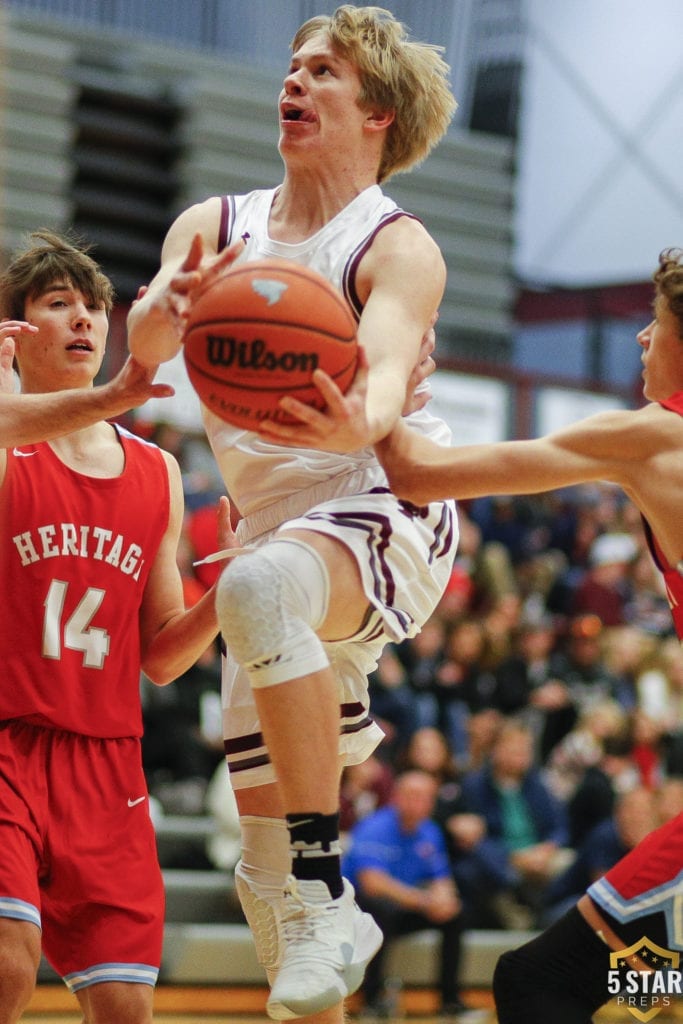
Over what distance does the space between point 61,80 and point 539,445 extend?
→ 1529cm

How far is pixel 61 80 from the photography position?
17.5 metres

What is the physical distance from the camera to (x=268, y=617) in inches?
130

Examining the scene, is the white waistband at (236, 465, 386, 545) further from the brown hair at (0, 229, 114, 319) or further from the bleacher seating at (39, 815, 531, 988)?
the bleacher seating at (39, 815, 531, 988)

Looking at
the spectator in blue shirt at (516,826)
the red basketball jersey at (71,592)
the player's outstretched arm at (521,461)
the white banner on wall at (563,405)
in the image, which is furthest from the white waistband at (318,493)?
the white banner on wall at (563,405)

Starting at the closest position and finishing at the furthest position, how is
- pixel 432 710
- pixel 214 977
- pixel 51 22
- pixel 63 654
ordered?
pixel 63 654
pixel 214 977
pixel 432 710
pixel 51 22

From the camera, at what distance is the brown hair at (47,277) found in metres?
4.11

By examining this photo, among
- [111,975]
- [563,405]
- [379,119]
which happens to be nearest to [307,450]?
[379,119]

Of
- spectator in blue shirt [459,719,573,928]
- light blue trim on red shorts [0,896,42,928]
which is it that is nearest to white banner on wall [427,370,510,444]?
spectator in blue shirt [459,719,573,928]

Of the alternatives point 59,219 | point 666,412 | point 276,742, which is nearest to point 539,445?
point 666,412

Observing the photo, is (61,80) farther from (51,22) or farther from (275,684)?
(275,684)

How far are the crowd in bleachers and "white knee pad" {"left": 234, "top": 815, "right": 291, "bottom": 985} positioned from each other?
18.0 ft

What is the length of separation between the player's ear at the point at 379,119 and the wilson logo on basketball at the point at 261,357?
3.42 feet

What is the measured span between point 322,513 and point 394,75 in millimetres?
1195

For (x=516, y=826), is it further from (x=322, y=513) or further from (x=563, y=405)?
(x=563, y=405)
